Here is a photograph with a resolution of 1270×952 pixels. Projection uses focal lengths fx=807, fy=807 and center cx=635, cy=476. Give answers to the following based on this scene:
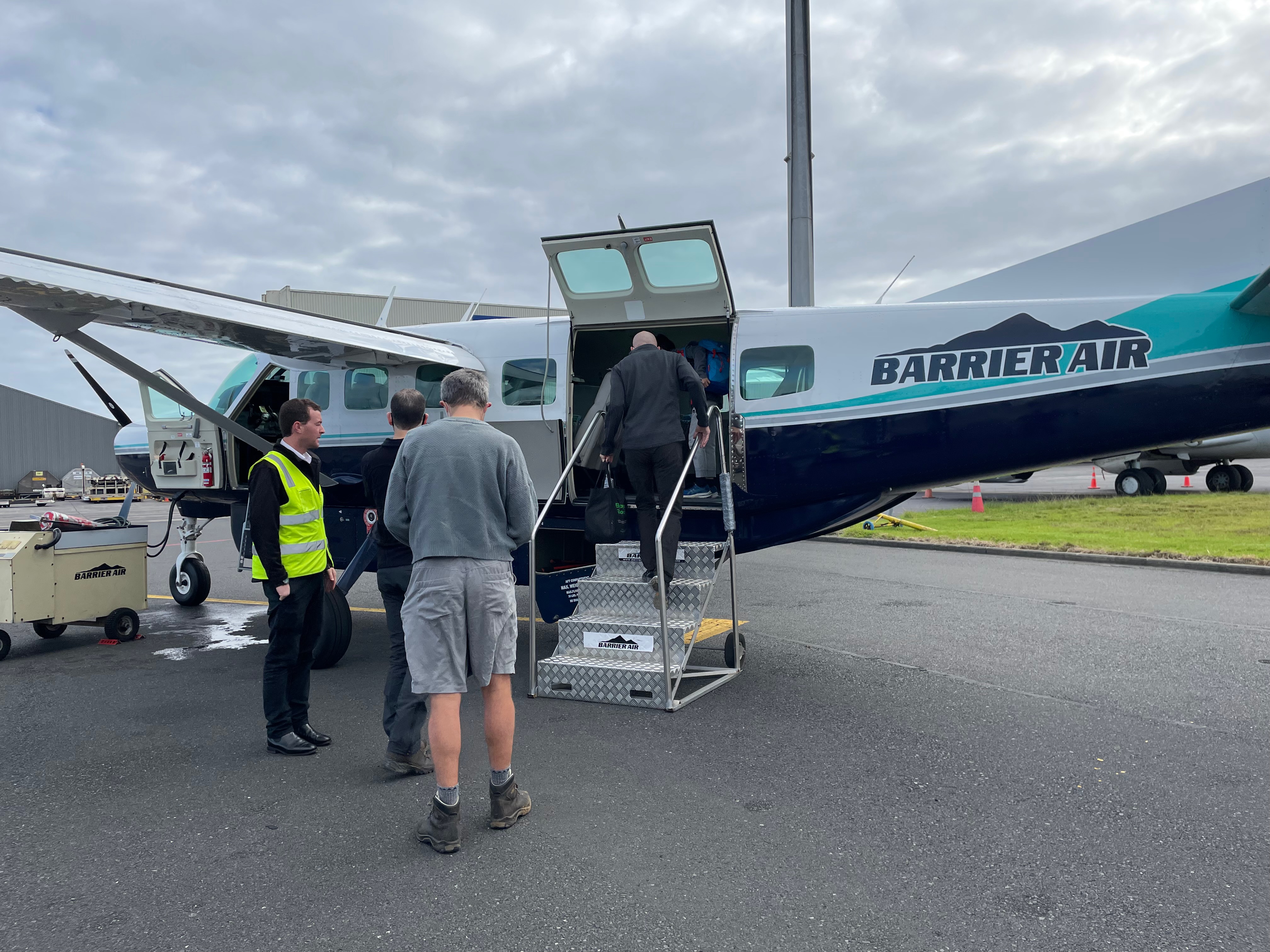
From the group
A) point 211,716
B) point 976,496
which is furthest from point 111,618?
point 976,496

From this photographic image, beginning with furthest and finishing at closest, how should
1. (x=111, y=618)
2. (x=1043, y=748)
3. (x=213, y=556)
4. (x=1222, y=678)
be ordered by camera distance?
(x=213, y=556) < (x=111, y=618) < (x=1222, y=678) < (x=1043, y=748)

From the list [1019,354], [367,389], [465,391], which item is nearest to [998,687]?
[1019,354]

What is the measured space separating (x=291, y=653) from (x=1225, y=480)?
76.4ft

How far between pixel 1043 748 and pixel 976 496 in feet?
54.8

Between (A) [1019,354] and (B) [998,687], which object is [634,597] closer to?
(B) [998,687]

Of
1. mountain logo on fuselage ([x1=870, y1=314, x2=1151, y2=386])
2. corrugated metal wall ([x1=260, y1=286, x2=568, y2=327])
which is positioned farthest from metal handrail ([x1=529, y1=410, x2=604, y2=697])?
corrugated metal wall ([x1=260, y1=286, x2=568, y2=327])

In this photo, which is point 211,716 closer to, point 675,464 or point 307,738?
point 307,738

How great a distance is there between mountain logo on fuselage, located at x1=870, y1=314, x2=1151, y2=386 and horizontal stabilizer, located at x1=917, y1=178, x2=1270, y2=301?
1.09ft

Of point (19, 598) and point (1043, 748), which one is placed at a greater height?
point (19, 598)

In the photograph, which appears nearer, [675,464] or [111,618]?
[675,464]

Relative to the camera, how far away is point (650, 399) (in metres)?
5.73

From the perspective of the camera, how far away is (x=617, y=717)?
4875mm

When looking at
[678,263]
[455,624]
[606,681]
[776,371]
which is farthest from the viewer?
[776,371]

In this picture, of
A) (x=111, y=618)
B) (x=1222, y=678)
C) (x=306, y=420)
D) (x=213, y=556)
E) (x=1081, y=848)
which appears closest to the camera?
(x=1081, y=848)
